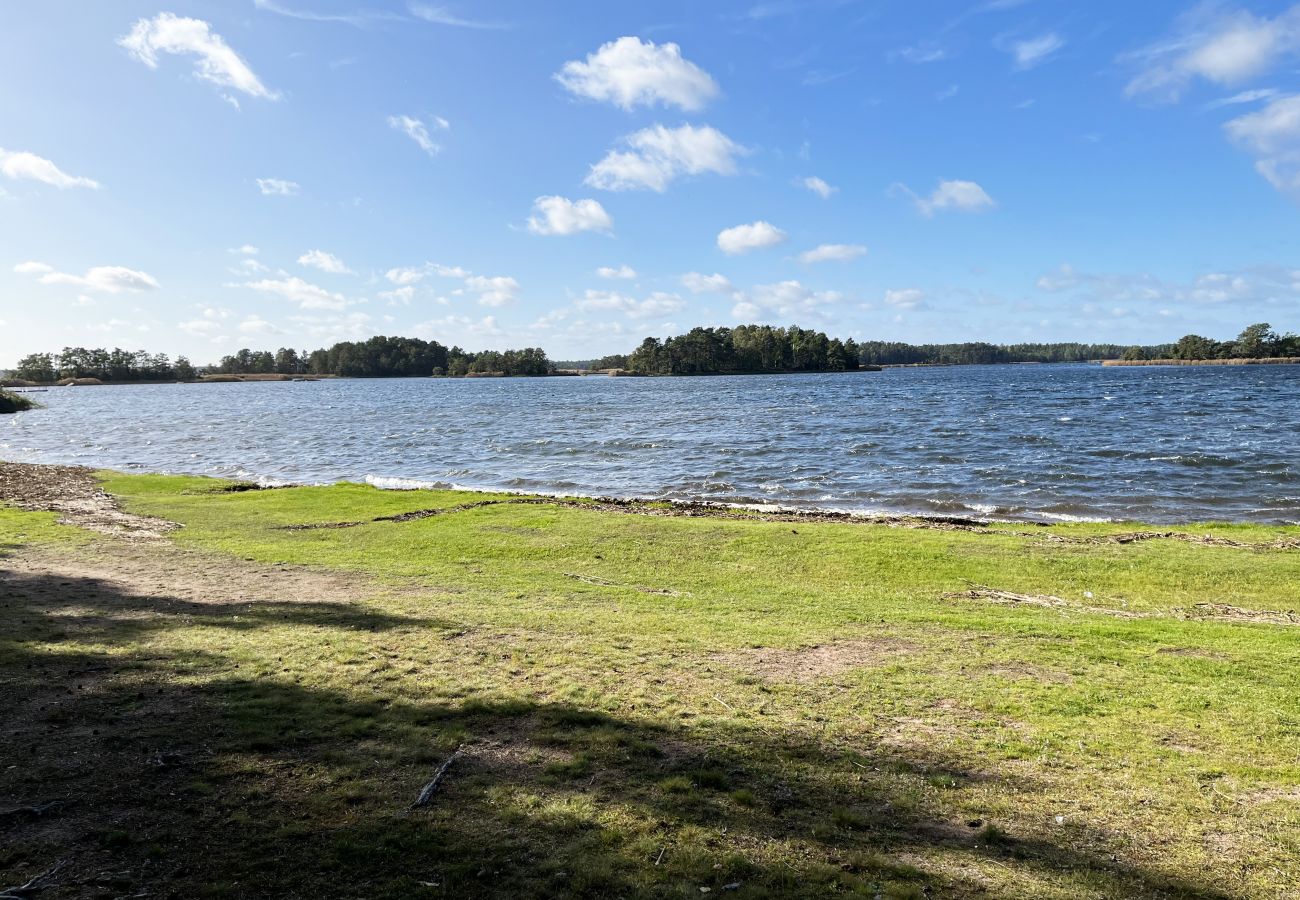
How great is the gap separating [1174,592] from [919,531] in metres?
6.69

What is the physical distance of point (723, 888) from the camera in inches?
181

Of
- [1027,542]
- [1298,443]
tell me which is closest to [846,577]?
[1027,542]

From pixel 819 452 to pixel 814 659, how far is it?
34.0 m

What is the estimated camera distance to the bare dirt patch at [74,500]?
A: 21.4 m

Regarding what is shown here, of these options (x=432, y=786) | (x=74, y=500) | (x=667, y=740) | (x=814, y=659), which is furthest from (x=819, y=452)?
(x=432, y=786)

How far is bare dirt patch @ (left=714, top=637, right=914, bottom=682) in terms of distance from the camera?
29.6 ft

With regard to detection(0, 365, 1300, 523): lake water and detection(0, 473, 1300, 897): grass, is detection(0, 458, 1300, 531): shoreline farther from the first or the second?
detection(0, 473, 1300, 897): grass

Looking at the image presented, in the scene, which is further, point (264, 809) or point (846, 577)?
point (846, 577)

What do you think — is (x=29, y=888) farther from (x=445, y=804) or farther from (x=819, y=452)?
(x=819, y=452)

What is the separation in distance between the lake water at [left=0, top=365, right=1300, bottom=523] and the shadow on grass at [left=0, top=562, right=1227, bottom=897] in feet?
73.7

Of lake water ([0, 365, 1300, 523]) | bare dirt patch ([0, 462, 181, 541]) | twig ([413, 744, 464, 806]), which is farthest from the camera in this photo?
lake water ([0, 365, 1300, 523])

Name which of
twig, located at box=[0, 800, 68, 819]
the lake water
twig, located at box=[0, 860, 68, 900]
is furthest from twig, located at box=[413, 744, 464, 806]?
the lake water

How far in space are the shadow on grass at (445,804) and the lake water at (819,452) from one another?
22.5m

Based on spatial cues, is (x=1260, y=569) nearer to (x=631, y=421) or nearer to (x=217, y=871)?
(x=217, y=871)
